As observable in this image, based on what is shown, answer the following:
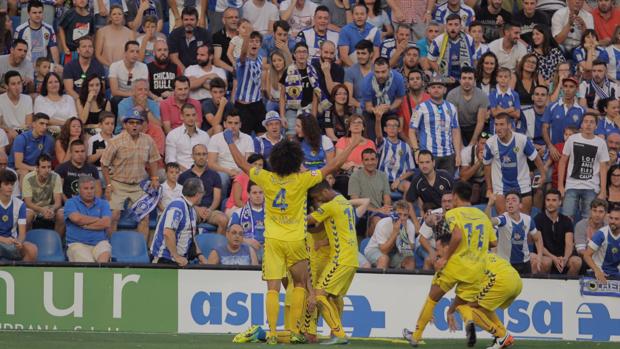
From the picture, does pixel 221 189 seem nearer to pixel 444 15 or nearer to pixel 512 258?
pixel 512 258

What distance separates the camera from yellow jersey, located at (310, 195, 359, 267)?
597 inches

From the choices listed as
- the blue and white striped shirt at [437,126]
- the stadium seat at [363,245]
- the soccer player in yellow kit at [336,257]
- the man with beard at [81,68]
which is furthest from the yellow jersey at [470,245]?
the man with beard at [81,68]

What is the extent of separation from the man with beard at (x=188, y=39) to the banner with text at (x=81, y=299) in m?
5.21

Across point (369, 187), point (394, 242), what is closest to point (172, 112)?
point (369, 187)

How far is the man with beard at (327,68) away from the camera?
21.9 m

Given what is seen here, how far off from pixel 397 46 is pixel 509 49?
6.43 feet

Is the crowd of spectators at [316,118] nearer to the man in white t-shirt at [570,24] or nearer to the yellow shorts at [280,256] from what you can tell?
the man in white t-shirt at [570,24]

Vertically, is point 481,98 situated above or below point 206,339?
above

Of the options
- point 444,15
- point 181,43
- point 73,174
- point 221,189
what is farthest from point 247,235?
point 444,15

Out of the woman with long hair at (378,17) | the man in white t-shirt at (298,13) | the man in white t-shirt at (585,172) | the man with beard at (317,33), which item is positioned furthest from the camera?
the woman with long hair at (378,17)

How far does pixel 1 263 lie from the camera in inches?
720

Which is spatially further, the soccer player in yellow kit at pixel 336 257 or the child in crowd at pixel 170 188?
the child in crowd at pixel 170 188

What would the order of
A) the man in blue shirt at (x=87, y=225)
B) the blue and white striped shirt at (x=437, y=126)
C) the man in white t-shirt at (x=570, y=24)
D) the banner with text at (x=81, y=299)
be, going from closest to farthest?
the banner with text at (x=81, y=299) → the man in blue shirt at (x=87, y=225) → the blue and white striped shirt at (x=437, y=126) → the man in white t-shirt at (x=570, y=24)

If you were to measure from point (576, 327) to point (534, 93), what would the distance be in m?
4.67
